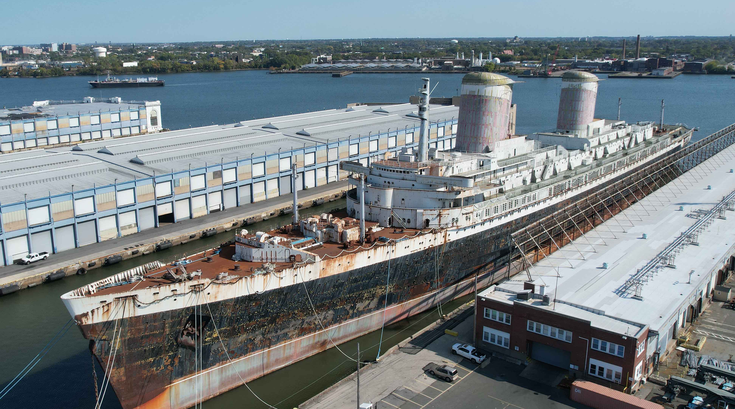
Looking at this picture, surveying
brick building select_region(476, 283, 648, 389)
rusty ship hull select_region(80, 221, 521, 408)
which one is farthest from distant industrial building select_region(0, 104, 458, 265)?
brick building select_region(476, 283, 648, 389)

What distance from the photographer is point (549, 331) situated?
68.3 ft

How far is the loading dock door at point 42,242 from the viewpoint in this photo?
3173 centimetres

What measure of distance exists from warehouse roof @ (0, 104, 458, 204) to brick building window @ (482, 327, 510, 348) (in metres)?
25.4

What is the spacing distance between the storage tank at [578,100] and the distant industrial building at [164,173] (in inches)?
545

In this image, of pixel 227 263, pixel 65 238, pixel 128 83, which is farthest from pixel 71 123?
pixel 128 83

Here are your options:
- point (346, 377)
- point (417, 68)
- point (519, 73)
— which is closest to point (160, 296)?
point (346, 377)

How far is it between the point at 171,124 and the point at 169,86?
6552cm

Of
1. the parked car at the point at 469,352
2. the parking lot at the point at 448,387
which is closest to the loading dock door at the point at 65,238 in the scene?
the parking lot at the point at 448,387

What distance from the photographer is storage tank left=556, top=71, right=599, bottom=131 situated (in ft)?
141

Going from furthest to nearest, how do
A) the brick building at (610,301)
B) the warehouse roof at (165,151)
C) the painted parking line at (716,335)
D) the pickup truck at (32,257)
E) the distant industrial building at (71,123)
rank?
the distant industrial building at (71,123) < the warehouse roof at (165,151) < the pickup truck at (32,257) < the painted parking line at (716,335) < the brick building at (610,301)

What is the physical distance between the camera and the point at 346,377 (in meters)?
20.9

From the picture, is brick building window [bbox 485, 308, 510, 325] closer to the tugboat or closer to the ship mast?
the ship mast

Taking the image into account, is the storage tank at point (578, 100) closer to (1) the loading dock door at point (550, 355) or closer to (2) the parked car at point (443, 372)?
(1) the loading dock door at point (550, 355)

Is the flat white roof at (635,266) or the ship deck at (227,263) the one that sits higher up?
the ship deck at (227,263)
